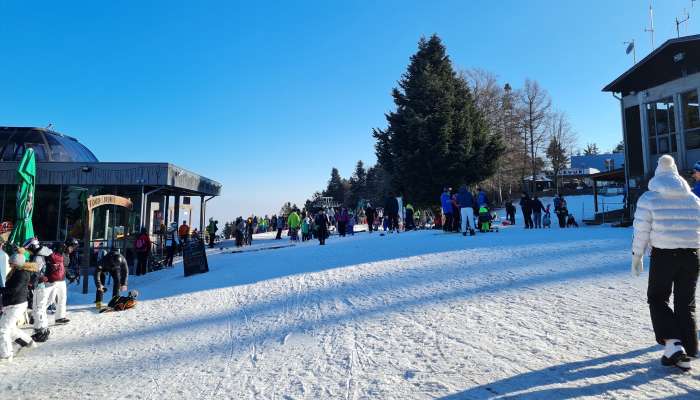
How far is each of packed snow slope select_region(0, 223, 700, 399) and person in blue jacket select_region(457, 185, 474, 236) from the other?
4.46 metres

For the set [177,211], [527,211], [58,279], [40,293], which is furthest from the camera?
[177,211]

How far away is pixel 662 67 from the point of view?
59.0ft

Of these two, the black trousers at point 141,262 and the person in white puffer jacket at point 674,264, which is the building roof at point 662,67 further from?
the black trousers at point 141,262

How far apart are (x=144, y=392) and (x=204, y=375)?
0.57m

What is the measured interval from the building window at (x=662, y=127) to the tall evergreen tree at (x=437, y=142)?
10.1 metres

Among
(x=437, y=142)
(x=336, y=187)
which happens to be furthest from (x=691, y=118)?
(x=336, y=187)

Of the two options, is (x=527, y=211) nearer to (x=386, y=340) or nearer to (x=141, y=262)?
(x=386, y=340)

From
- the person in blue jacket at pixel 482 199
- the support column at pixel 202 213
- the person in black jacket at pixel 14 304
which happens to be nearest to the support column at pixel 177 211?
the support column at pixel 202 213

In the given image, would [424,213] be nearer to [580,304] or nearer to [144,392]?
[580,304]

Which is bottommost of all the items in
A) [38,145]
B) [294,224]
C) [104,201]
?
[294,224]

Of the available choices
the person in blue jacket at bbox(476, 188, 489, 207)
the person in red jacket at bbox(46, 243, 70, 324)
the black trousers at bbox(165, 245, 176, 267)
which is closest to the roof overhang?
the black trousers at bbox(165, 245, 176, 267)

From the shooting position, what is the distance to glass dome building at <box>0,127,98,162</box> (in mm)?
19000

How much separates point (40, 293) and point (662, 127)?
22930mm

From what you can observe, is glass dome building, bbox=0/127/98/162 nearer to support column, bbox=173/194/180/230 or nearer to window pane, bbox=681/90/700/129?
support column, bbox=173/194/180/230
